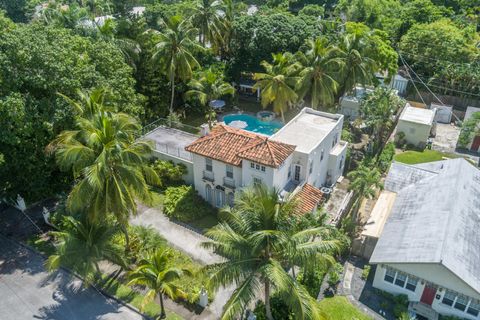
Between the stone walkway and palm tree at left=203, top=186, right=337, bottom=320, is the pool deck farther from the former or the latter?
palm tree at left=203, top=186, right=337, bottom=320

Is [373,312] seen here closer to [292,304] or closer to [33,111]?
[292,304]

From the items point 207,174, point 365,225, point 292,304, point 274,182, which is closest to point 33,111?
point 207,174

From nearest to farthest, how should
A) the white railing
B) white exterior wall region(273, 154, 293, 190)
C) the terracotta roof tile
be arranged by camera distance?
white exterior wall region(273, 154, 293, 190)
the terracotta roof tile
the white railing

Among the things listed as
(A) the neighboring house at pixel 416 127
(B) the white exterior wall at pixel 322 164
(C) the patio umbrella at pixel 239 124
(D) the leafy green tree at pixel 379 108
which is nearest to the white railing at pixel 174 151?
(B) the white exterior wall at pixel 322 164

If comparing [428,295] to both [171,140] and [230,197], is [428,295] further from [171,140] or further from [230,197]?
[171,140]

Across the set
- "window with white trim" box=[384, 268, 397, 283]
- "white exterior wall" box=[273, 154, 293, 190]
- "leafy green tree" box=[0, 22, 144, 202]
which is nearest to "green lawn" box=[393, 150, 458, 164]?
"white exterior wall" box=[273, 154, 293, 190]

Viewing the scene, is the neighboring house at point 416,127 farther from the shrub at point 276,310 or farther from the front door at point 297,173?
the shrub at point 276,310
